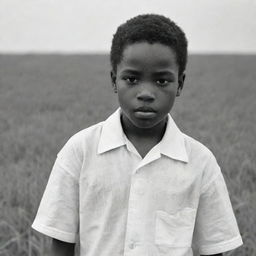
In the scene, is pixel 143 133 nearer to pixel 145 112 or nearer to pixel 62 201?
pixel 145 112

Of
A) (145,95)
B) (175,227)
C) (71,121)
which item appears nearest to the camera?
(145,95)

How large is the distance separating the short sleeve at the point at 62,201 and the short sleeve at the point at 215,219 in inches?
15.0

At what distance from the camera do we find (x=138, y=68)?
49.6 inches

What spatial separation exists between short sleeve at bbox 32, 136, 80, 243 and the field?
856mm

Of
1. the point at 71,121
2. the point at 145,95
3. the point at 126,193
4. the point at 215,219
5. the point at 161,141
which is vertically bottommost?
the point at 71,121

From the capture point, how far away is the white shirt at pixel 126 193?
1333 millimetres

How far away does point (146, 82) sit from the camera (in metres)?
1.27

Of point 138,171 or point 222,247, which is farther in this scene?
point 222,247

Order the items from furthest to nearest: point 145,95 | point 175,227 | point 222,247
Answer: point 222,247
point 175,227
point 145,95

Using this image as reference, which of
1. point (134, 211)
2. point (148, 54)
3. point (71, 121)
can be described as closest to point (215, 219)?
point (134, 211)

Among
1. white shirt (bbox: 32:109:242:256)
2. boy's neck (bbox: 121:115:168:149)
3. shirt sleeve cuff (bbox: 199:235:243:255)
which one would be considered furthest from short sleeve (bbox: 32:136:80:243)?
shirt sleeve cuff (bbox: 199:235:243:255)

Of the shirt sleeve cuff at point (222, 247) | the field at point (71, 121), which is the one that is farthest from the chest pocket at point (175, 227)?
the field at point (71, 121)

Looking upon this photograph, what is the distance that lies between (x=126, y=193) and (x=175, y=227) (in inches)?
6.9

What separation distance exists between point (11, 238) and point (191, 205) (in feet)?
4.33
